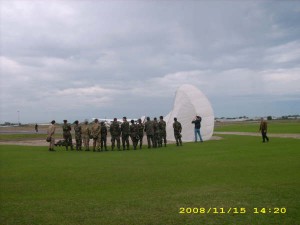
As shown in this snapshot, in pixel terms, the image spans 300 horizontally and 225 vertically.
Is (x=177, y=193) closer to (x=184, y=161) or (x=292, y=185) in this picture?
(x=292, y=185)

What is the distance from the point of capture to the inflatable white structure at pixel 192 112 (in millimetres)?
28578

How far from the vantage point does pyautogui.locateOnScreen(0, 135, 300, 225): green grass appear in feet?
22.3

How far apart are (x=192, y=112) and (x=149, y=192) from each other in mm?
19948

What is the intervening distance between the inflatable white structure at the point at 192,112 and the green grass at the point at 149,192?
563 inches

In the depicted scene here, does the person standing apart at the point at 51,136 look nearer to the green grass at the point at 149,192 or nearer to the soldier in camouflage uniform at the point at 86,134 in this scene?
the soldier in camouflage uniform at the point at 86,134

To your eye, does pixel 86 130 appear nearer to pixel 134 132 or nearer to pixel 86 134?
pixel 86 134

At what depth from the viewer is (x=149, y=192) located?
29.3 ft

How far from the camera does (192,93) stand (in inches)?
1159

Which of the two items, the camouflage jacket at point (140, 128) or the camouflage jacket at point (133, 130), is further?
the camouflage jacket at point (140, 128)

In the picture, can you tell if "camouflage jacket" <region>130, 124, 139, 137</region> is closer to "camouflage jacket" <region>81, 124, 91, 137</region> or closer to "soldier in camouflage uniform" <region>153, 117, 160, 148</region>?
"soldier in camouflage uniform" <region>153, 117, 160, 148</region>

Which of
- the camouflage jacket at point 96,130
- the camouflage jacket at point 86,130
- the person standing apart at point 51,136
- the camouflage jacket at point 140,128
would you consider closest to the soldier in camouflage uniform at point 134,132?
the camouflage jacket at point 140,128

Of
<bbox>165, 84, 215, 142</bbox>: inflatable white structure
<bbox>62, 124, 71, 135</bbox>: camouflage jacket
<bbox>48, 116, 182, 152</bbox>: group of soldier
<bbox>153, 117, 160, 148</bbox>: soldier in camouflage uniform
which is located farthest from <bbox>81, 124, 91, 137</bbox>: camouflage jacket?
<bbox>165, 84, 215, 142</bbox>: inflatable white structure

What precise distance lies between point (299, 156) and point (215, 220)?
10.1m

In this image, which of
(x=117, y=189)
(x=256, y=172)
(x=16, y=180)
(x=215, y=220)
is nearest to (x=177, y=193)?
(x=117, y=189)
